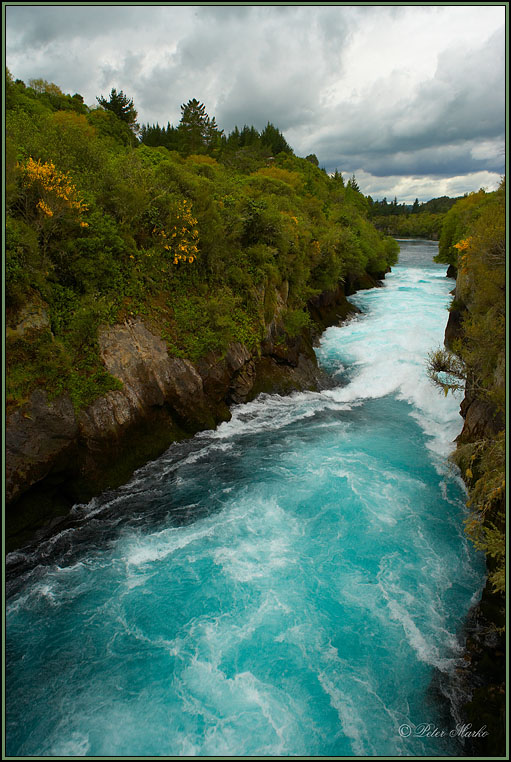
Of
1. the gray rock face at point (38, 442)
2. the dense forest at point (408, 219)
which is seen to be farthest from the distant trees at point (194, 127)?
the dense forest at point (408, 219)

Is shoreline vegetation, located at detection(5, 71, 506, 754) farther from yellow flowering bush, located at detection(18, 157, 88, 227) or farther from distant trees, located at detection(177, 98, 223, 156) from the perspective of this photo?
distant trees, located at detection(177, 98, 223, 156)

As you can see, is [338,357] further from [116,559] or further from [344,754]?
[344,754]

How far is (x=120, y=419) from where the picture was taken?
13000 mm

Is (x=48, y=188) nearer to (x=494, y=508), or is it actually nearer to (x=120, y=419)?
(x=120, y=419)

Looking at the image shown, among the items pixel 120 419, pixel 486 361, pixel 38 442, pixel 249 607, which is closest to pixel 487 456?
pixel 486 361

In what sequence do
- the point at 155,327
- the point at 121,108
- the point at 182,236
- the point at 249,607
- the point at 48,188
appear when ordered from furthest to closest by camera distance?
the point at 121,108
the point at 182,236
the point at 155,327
the point at 48,188
the point at 249,607

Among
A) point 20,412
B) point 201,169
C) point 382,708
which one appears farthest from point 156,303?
point 201,169

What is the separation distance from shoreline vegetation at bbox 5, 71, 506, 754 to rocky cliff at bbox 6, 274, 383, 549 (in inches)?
1.9

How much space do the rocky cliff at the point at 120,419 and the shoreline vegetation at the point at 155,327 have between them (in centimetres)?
5

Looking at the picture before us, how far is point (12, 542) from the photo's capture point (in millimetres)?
10289

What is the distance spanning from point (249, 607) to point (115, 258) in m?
12.7

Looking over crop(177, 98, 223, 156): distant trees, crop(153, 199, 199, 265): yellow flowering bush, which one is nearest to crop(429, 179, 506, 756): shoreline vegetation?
crop(153, 199, 199, 265): yellow flowering bush

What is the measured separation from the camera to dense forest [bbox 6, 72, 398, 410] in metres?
11.5

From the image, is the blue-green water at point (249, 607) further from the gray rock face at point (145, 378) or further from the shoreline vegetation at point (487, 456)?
the gray rock face at point (145, 378)
